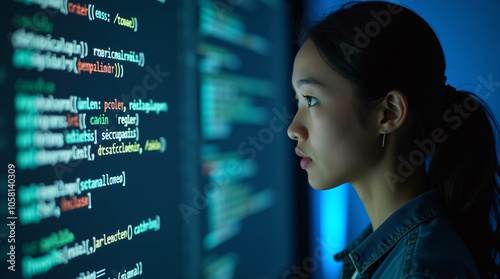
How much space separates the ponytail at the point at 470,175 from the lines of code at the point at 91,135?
77cm

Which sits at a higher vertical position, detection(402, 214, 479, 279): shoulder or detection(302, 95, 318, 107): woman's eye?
detection(302, 95, 318, 107): woman's eye

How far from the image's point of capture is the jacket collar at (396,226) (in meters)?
0.83

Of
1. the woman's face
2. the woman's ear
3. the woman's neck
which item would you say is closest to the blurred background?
the woman's face

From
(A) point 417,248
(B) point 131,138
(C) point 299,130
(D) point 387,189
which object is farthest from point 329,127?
(B) point 131,138

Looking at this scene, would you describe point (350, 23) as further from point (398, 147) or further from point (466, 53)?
point (466, 53)

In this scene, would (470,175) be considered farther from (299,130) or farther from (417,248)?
(299,130)

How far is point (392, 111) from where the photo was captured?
2.83 ft

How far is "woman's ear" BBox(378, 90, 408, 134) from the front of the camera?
2.76 feet

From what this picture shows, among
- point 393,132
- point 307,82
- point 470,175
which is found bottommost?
point 470,175

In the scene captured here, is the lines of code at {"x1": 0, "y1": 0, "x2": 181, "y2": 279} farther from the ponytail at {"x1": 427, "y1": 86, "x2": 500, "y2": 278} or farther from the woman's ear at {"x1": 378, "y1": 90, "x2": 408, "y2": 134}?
the ponytail at {"x1": 427, "y1": 86, "x2": 500, "y2": 278}

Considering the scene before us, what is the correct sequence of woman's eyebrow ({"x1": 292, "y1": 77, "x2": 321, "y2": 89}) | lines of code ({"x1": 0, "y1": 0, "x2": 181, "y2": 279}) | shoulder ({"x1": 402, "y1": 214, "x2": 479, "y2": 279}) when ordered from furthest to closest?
woman's eyebrow ({"x1": 292, "y1": 77, "x2": 321, "y2": 89})
lines of code ({"x1": 0, "y1": 0, "x2": 181, "y2": 279})
shoulder ({"x1": 402, "y1": 214, "x2": 479, "y2": 279})

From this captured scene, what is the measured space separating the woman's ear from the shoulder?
8.7 inches

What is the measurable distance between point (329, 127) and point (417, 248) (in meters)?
0.32

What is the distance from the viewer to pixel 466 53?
5.63 feet
